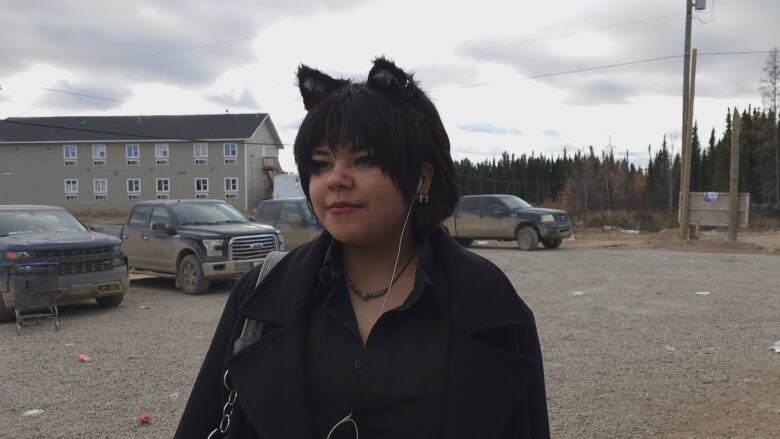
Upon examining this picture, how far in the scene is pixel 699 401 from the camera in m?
5.21

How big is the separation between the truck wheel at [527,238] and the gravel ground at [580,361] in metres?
7.87

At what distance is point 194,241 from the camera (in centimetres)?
1209

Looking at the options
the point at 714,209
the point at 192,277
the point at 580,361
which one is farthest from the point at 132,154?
the point at 580,361

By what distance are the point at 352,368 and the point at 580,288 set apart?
1088 cm

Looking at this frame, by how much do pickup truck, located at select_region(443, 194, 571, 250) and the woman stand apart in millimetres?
18299

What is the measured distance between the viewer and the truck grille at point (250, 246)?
1200 centimetres

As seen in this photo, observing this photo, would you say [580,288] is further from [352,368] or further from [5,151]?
[5,151]

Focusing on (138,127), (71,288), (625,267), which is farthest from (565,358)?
(138,127)

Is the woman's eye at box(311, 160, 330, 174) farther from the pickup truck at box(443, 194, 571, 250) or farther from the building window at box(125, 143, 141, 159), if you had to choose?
the building window at box(125, 143, 141, 159)

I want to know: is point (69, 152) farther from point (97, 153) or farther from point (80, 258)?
point (80, 258)

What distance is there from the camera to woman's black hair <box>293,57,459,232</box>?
1742 mm

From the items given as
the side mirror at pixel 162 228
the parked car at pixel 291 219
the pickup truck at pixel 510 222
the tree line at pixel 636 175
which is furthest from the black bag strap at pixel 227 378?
the tree line at pixel 636 175

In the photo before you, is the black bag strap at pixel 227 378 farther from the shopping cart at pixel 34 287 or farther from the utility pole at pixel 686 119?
the utility pole at pixel 686 119

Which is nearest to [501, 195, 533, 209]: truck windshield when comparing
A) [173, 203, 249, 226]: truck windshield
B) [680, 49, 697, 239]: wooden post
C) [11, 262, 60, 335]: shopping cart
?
[680, 49, 697, 239]: wooden post
